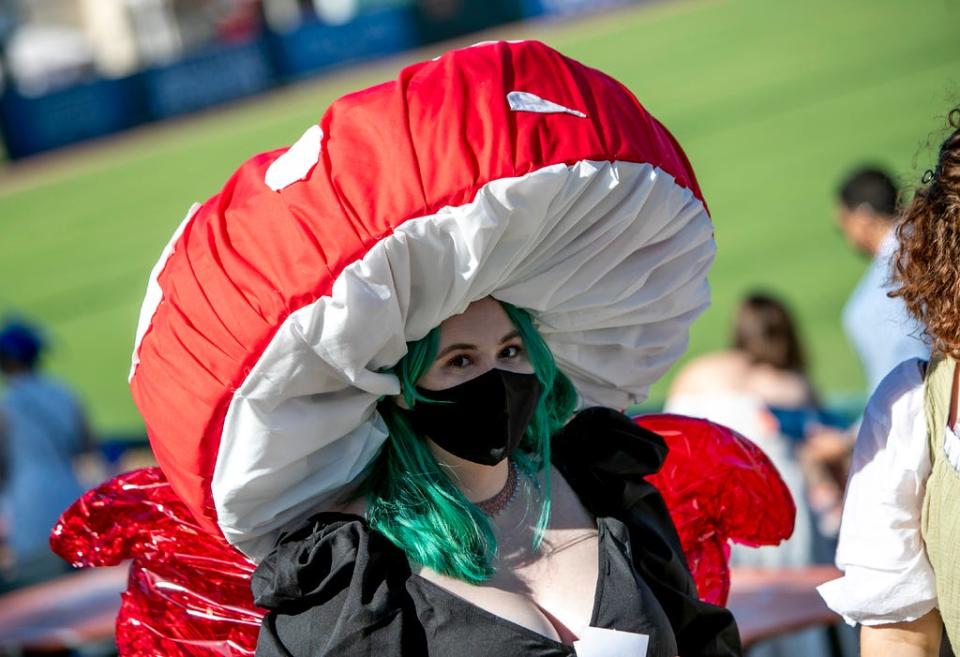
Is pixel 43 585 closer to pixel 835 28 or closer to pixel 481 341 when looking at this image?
pixel 481 341

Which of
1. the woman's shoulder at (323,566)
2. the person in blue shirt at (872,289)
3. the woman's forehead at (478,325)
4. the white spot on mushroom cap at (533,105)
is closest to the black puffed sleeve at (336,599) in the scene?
the woman's shoulder at (323,566)

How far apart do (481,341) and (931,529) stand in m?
0.67

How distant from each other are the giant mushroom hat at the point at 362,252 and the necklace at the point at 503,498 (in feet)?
0.65

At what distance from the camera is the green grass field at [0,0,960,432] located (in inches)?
378

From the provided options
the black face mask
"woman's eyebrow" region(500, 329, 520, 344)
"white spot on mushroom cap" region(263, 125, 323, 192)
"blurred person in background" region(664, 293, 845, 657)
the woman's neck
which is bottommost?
"blurred person in background" region(664, 293, 845, 657)

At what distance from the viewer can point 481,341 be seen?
5.80ft

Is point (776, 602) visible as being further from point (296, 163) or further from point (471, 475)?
point (296, 163)

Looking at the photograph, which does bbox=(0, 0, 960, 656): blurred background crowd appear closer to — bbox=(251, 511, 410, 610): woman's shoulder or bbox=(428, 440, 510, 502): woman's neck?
bbox=(428, 440, 510, 502): woman's neck

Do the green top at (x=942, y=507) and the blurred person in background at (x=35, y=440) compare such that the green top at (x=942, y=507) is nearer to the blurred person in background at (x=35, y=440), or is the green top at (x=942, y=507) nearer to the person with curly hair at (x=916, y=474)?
the person with curly hair at (x=916, y=474)

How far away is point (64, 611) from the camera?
402 centimetres

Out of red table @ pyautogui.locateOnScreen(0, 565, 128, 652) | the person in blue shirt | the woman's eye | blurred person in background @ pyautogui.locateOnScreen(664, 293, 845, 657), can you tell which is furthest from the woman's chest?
blurred person in background @ pyautogui.locateOnScreen(664, 293, 845, 657)

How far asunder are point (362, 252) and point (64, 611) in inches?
115

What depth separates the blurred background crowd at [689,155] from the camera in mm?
4633

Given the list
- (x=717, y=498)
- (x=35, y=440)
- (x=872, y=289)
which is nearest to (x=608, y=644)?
(x=717, y=498)
